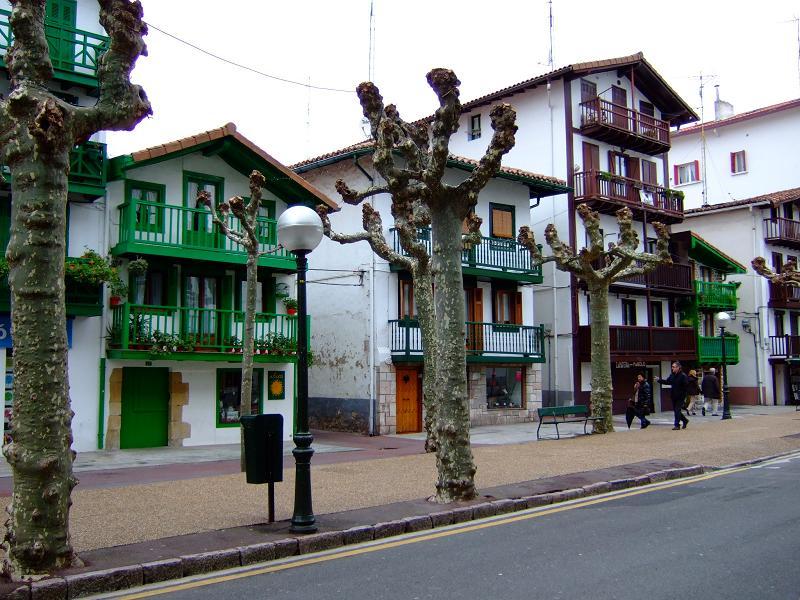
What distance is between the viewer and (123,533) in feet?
27.1

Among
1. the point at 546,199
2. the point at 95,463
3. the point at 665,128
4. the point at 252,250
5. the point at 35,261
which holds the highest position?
the point at 665,128

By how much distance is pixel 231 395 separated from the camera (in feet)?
70.2

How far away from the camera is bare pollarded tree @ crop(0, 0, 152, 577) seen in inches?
257

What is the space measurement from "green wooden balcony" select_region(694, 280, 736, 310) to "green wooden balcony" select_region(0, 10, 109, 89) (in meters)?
26.3

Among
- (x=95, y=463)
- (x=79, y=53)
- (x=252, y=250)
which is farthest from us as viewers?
(x=79, y=53)

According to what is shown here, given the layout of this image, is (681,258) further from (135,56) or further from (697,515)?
(135,56)

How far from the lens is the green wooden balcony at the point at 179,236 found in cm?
1873

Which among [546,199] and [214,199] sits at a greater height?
[546,199]

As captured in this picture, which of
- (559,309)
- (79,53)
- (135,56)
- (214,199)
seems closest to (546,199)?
(559,309)

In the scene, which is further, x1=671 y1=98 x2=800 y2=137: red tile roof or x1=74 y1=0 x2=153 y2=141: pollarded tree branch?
x1=671 y1=98 x2=800 y2=137: red tile roof

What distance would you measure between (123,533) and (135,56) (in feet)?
15.8

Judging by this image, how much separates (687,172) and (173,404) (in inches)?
1420

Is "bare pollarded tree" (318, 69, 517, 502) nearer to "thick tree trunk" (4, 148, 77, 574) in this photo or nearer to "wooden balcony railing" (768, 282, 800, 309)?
"thick tree trunk" (4, 148, 77, 574)

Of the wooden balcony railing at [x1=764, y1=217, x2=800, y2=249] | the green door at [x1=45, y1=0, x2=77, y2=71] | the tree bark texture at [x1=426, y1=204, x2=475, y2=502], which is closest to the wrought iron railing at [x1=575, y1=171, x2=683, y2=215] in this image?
the wooden balcony railing at [x1=764, y1=217, x2=800, y2=249]
